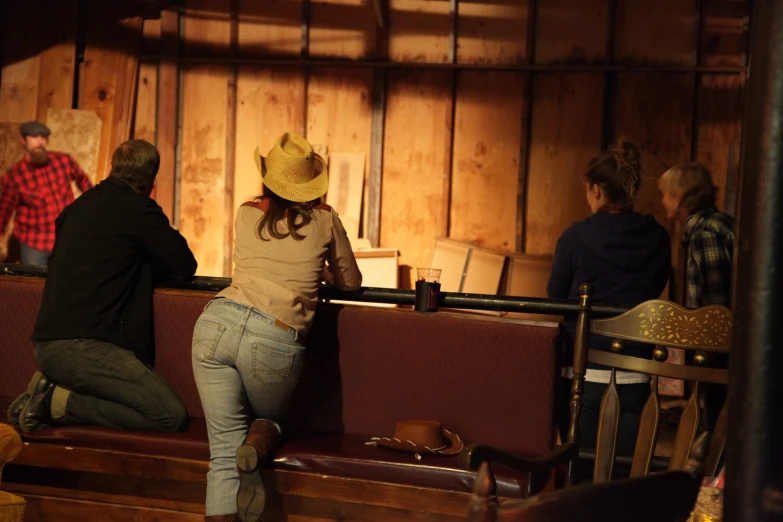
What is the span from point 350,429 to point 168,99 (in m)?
5.20

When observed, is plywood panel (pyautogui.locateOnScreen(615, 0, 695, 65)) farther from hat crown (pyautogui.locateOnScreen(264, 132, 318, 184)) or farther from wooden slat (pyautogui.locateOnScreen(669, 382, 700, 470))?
wooden slat (pyautogui.locateOnScreen(669, 382, 700, 470))

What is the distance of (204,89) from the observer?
7785 mm

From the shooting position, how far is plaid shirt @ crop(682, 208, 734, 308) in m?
3.97

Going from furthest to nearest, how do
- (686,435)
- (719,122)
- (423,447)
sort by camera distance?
1. (719,122)
2. (423,447)
3. (686,435)

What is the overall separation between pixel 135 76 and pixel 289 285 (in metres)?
5.37

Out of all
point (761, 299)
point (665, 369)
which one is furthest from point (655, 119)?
point (761, 299)

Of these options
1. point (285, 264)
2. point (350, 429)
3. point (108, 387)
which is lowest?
point (350, 429)

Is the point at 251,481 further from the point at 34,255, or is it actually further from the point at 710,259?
the point at 34,255

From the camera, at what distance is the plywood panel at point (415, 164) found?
24.6ft

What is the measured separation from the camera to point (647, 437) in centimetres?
253

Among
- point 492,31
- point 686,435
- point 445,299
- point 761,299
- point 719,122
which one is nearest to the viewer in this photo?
point 761,299

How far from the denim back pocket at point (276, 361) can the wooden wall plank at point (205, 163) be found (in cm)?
494

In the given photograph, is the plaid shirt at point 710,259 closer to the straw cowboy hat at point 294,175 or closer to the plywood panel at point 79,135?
the straw cowboy hat at point 294,175

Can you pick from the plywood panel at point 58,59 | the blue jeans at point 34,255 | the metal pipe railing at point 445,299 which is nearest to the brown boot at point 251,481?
the metal pipe railing at point 445,299
